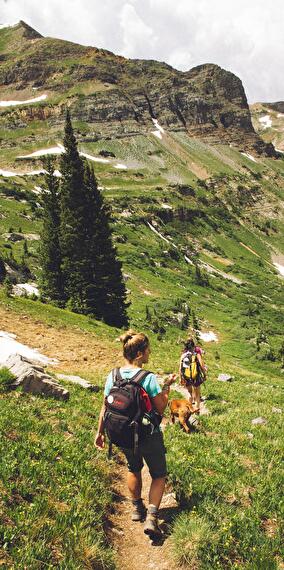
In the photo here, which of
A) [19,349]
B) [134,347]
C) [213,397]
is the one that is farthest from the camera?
[19,349]

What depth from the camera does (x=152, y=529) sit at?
571cm

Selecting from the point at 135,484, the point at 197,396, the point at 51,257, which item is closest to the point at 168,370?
the point at 197,396

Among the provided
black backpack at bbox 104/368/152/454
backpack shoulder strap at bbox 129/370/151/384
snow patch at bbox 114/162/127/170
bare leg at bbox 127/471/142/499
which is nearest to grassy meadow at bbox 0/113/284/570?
bare leg at bbox 127/471/142/499

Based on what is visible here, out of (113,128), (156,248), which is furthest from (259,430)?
(113,128)

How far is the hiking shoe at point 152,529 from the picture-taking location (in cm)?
573

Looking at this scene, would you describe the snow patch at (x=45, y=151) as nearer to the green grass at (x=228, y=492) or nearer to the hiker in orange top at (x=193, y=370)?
the hiker in orange top at (x=193, y=370)

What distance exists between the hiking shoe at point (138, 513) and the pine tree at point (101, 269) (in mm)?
26695

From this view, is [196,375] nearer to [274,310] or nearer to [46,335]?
[46,335]

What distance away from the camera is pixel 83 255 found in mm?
33906

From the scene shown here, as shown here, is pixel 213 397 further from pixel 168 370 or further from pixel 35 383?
pixel 35 383

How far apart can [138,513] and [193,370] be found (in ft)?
25.0

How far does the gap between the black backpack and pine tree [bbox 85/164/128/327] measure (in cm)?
2709

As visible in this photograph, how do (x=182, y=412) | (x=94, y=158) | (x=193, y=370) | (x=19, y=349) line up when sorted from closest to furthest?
(x=182, y=412) < (x=193, y=370) < (x=19, y=349) < (x=94, y=158)

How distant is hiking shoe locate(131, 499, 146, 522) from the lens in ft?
20.7
